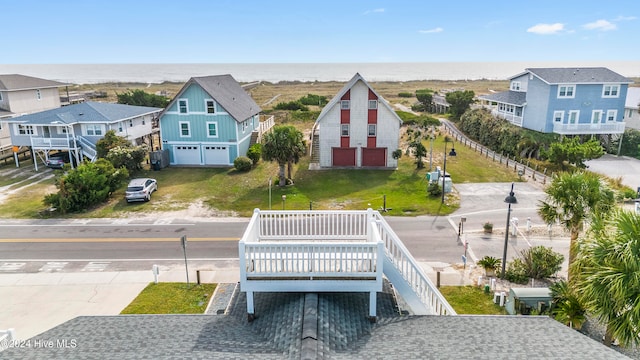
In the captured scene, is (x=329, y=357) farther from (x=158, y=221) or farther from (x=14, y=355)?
(x=158, y=221)

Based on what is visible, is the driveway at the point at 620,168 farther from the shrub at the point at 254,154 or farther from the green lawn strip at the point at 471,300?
the shrub at the point at 254,154

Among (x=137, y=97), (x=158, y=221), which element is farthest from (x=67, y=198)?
(x=137, y=97)

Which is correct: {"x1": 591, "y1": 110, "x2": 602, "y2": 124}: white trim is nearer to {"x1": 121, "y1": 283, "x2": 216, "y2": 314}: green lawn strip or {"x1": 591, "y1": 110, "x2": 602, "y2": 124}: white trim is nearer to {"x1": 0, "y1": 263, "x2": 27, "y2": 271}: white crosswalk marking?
{"x1": 121, "y1": 283, "x2": 216, "y2": 314}: green lawn strip

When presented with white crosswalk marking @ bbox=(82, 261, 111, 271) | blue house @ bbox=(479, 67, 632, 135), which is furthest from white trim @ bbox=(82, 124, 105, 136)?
blue house @ bbox=(479, 67, 632, 135)

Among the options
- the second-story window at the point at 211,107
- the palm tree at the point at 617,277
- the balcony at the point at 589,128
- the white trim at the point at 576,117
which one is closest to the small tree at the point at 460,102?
the white trim at the point at 576,117

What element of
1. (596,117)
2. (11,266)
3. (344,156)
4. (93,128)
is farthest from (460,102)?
(11,266)

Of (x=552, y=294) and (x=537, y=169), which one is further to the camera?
(x=537, y=169)

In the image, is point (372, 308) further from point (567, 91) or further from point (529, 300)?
point (567, 91)
